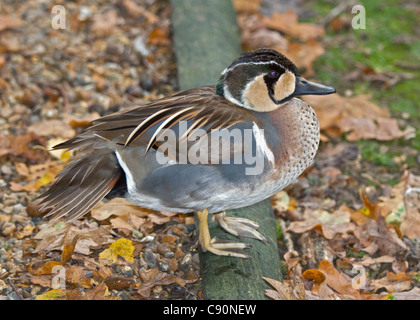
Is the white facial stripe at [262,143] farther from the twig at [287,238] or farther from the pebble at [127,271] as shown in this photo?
the pebble at [127,271]

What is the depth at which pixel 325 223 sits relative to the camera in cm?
396

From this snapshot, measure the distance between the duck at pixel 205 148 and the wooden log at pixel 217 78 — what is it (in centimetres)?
13

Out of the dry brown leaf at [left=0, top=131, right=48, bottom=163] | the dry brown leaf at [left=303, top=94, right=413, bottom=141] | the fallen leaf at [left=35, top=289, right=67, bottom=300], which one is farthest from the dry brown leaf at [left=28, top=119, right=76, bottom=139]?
the dry brown leaf at [left=303, top=94, right=413, bottom=141]

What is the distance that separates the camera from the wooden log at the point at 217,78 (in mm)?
3104

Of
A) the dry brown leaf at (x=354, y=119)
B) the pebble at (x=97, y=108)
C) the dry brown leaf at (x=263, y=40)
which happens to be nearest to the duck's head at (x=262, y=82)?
the dry brown leaf at (x=354, y=119)

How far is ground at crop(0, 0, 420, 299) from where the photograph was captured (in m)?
3.35

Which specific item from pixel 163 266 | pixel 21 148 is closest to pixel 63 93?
pixel 21 148

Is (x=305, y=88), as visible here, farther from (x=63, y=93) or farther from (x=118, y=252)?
(x=63, y=93)

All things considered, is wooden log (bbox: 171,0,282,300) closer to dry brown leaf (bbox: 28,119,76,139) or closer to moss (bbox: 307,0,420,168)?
dry brown leaf (bbox: 28,119,76,139)

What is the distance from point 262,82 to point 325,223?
1207mm

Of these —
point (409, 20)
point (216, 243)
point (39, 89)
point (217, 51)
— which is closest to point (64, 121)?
point (39, 89)

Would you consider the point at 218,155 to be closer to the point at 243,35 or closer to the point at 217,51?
the point at 217,51

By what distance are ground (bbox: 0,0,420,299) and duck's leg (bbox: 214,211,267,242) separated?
0.21m

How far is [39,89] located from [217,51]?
60.8 inches
